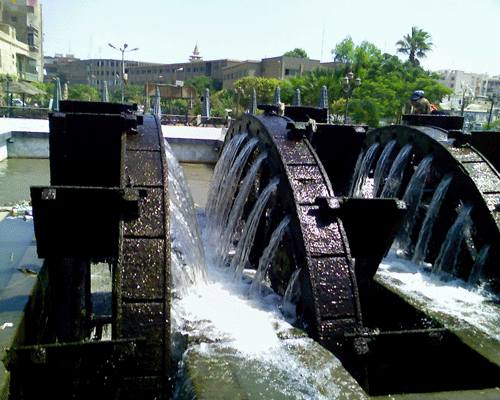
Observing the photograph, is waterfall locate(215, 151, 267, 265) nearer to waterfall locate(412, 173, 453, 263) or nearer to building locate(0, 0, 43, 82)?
waterfall locate(412, 173, 453, 263)

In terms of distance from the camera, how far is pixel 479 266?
17.0 ft

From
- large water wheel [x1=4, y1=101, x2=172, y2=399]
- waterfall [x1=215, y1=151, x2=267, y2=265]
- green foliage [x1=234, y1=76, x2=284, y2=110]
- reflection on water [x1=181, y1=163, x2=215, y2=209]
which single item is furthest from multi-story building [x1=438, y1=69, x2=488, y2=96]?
large water wheel [x1=4, y1=101, x2=172, y2=399]

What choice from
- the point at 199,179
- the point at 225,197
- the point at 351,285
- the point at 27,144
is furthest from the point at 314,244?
the point at 27,144

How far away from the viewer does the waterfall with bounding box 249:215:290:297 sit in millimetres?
3973

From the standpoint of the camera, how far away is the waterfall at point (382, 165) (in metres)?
7.33

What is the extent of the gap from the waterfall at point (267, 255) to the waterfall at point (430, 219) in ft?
8.91

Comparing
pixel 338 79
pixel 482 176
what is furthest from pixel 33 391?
pixel 338 79

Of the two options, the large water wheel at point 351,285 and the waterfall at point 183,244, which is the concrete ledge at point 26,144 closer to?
the waterfall at point 183,244

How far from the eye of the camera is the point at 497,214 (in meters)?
5.25

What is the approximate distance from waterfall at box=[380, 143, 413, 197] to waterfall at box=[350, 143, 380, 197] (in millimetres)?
661

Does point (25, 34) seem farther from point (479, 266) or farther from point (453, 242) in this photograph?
point (479, 266)

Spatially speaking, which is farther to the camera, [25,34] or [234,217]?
[25,34]

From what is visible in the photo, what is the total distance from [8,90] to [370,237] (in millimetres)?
32507

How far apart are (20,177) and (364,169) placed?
8.98 metres
